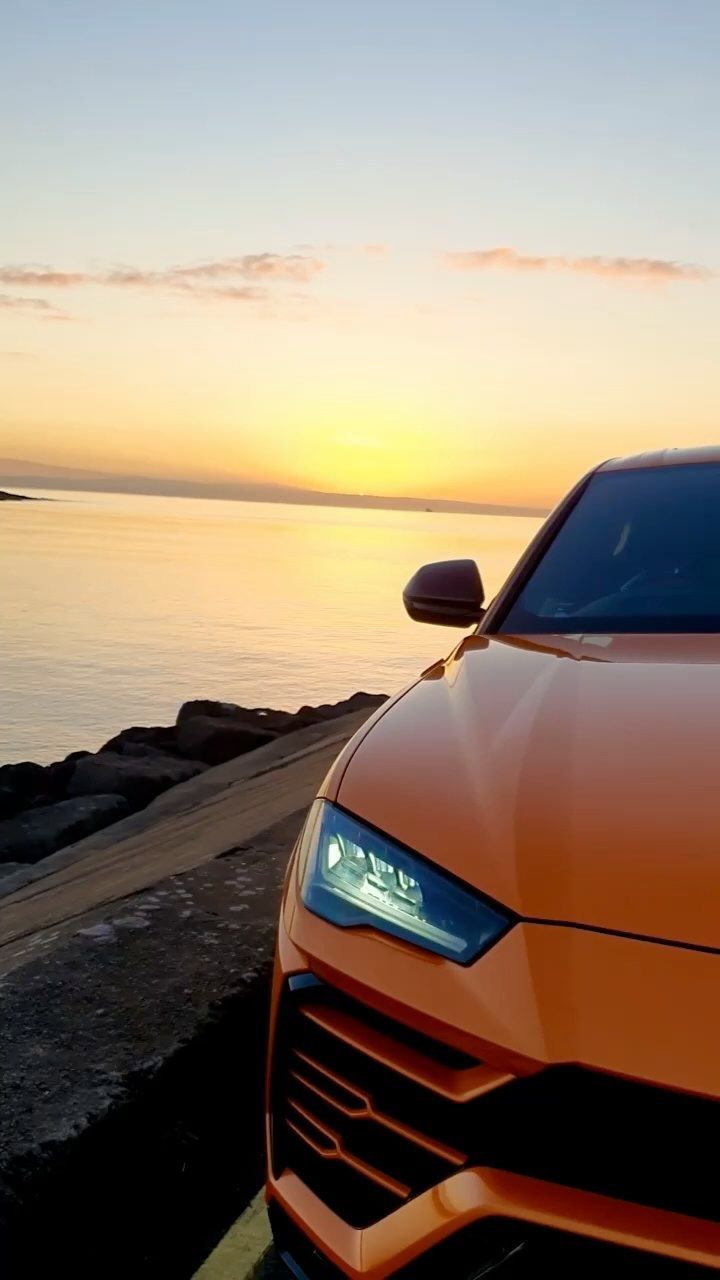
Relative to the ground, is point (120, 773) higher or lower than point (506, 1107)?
lower

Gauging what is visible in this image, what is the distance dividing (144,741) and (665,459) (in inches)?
412

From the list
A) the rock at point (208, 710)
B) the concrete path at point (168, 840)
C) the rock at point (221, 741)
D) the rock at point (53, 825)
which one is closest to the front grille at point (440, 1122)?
the concrete path at point (168, 840)

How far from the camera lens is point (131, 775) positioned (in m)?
10.2

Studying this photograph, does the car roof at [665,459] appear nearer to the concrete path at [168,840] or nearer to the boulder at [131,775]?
the concrete path at [168,840]

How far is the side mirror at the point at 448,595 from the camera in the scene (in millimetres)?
3020

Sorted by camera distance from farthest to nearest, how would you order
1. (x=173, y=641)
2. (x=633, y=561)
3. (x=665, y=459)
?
(x=173, y=641) → (x=665, y=459) → (x=633, y=561)

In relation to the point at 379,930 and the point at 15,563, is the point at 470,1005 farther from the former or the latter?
the point at 15,563

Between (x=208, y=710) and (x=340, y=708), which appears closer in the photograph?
(x=208, y=710)

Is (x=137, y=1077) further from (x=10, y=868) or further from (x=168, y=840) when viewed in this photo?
(x=10, y=868)

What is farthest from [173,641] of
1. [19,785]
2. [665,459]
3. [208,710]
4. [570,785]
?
[570,785]

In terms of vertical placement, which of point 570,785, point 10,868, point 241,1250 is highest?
point 570,785

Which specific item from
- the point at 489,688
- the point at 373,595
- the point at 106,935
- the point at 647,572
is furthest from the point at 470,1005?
the point at 373,595

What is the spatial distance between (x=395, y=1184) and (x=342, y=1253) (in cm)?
13

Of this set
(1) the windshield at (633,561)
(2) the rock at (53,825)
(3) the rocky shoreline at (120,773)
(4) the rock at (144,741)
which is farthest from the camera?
(4) the rock at (144,741)
